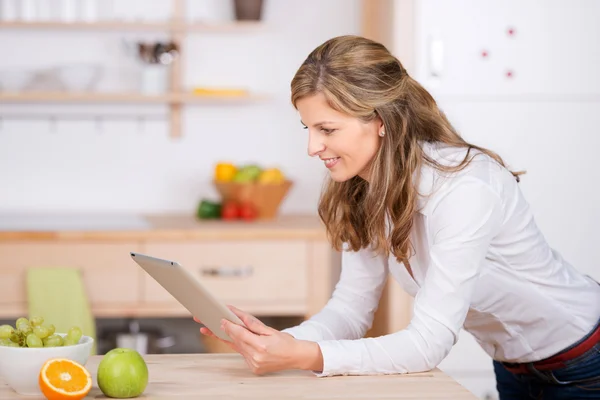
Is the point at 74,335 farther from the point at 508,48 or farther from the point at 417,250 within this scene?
the point at 508,48

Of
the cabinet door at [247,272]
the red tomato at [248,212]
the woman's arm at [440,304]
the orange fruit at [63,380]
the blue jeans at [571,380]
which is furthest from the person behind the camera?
the red tomato at [248,212]

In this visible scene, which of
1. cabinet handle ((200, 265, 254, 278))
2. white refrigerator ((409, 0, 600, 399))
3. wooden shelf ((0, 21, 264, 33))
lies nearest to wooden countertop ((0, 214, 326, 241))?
cabinet handle ((200, 265, 254, 278))

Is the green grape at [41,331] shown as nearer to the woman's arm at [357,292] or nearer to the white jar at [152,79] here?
the woman's arm at [357,292]

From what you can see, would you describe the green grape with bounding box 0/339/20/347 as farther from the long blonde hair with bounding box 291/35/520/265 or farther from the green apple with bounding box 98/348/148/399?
the long blonde hair with bounding box 291/35/520/265

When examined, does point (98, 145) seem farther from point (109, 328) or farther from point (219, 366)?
point (219, 366)

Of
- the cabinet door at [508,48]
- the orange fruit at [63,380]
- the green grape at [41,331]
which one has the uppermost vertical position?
the cabinet door at [508,48]

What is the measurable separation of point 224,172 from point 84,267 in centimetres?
70

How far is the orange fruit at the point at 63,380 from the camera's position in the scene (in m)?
1.25

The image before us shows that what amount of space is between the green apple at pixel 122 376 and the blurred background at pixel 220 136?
66.1 inches

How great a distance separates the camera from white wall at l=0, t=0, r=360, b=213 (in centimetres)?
366

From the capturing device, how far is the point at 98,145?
3.69m

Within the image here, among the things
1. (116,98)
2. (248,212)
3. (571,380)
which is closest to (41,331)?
(571,380)

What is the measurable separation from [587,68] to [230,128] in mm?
1485

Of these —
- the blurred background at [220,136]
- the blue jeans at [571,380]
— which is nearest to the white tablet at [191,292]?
the blue jeans at [571,380]
